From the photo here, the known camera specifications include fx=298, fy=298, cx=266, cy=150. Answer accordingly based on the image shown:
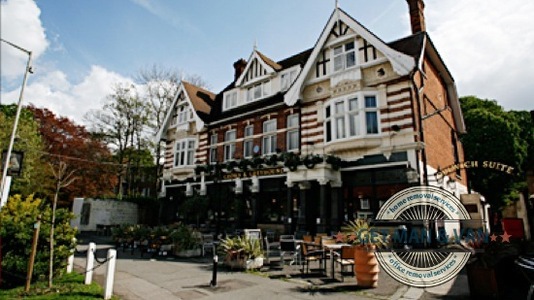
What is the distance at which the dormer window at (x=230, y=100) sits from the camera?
22766 millimetres

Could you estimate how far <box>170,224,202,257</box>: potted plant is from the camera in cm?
1241

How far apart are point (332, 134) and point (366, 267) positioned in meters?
9.14

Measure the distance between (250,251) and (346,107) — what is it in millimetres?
8914

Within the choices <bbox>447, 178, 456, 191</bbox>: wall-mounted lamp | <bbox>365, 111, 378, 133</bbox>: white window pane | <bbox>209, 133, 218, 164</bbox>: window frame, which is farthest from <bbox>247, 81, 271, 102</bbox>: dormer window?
<bbox>447, 178, 456, 191</bbox>: wall-mounted lamp

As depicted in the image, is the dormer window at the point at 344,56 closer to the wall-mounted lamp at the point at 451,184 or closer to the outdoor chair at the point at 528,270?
the wall-mounted lamp at the point at 451,184

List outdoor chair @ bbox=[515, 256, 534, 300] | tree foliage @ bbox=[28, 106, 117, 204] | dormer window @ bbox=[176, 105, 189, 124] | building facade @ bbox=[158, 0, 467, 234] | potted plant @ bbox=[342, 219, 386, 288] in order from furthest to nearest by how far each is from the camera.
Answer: tree foliage @ bbox=[28, 106, 117, 204] < dormer window @ bbox=[176, 105, 189, 124] < building facade @ bbox=[158, 0, 467, 234] < potted plant @ bbox=[342, 219, 386, 288] < outdoor chair @ bbox=[515, 256, 534, 300]

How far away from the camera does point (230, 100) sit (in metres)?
23.0

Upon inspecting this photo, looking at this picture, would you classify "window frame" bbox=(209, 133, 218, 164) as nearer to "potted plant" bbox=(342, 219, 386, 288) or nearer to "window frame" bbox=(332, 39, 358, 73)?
"window frame" bbox=(332, 39, 358, 73)

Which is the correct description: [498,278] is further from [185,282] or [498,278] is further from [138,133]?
[138,133]

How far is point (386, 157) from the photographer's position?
13.9 metres

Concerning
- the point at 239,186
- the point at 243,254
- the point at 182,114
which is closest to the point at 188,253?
the point at 243,254

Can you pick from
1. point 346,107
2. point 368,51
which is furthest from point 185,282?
point 368,51

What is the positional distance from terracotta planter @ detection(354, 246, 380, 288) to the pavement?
0.66ft

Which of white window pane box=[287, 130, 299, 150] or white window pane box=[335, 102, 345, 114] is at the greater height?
white window pane box=[335, 102, 345, 114]
